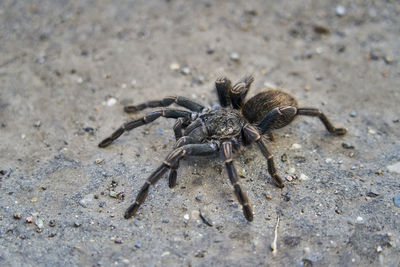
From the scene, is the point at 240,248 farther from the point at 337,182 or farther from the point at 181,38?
the point at 181,38

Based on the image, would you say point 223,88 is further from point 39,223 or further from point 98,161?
point 39,223

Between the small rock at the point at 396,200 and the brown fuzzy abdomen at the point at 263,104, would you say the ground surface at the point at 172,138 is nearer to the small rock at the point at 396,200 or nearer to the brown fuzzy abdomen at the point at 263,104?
the small rock at the point at 396,200

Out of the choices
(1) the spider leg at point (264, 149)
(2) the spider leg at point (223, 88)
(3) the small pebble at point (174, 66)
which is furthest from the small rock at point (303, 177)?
(3) the small pebble at point (174, 66)

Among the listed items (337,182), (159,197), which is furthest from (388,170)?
(159,197)

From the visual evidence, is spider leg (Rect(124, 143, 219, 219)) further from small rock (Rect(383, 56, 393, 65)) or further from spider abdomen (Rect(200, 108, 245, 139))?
small rock (Rect(383, 56, 393, 65))

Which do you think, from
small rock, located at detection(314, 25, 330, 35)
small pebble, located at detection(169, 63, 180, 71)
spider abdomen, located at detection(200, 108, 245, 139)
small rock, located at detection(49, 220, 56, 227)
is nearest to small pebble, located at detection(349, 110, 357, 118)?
spider abdomen, located at detection(200, 108, 245, 139)

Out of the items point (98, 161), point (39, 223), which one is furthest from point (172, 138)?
point (39, 223)
